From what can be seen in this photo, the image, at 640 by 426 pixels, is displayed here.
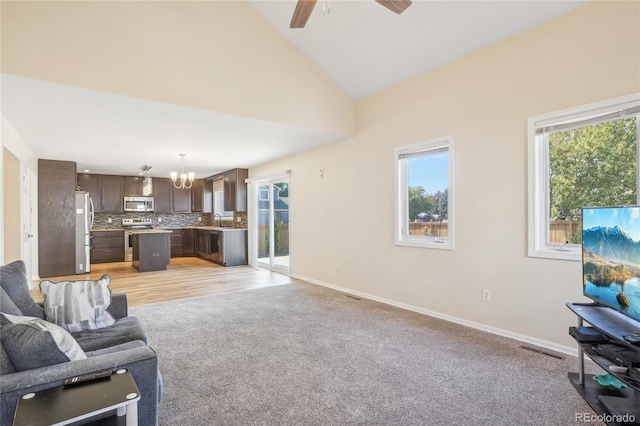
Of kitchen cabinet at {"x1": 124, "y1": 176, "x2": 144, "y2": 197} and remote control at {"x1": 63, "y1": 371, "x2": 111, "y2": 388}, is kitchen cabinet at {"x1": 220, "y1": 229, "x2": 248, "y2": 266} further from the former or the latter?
remote control at {"x1": 63, "y1": 371, "x2": 111, "y2": 388}

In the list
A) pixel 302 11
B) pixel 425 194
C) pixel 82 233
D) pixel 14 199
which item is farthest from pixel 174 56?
pixel 82 233

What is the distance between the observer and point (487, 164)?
3.27 meters

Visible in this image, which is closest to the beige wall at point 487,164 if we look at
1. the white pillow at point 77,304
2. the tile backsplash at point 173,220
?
→ the white pillow at point 77,304

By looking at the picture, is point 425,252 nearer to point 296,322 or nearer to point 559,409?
point 296,322

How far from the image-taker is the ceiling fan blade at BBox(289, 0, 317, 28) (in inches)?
89.6

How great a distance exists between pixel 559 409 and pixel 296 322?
236cm

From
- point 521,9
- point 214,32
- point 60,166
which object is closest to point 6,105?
point 214,32

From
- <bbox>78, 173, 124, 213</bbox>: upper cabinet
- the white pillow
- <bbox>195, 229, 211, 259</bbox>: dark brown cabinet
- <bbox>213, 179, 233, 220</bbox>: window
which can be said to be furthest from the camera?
<bbox>213, 179, 233, 220</bbox>: window

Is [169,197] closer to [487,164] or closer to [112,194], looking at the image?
[112,194]

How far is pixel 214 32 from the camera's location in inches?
142

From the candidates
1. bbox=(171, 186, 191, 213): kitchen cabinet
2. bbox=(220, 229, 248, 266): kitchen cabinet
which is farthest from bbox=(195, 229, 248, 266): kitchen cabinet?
bbox=(171, 186, 191, 213): kitchen cabinet

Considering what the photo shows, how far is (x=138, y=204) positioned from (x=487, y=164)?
884 cm

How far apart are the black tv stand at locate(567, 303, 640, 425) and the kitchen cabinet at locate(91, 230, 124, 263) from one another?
372 inches

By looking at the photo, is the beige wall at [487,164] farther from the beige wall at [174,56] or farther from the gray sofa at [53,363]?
the gray sofa at [53,363]
